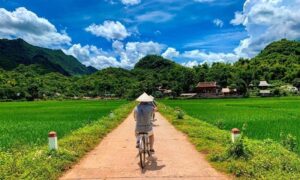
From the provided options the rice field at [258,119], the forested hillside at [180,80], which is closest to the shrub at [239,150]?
the rice field at [258,119]

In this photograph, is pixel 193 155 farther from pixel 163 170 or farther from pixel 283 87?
pixel 283 87

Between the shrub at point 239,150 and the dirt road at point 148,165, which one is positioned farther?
the shrub at point 239,150

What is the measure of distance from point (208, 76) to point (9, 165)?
11090cm

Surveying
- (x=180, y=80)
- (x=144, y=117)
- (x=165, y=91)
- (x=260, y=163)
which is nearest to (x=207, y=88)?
(x=180, y=80)

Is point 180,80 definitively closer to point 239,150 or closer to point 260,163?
point 239,150

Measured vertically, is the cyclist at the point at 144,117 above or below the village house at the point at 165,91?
below

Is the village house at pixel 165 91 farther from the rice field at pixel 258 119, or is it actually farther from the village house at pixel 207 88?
the rice field at pixel 258 119

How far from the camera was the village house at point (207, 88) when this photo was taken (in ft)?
360

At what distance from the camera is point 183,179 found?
804 cm

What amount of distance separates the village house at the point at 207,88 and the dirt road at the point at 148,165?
96.6 meters

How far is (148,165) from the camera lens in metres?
9.79

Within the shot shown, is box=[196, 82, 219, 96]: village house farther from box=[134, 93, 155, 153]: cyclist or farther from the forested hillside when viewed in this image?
box=[134, 93, 155, 153]: cyclist

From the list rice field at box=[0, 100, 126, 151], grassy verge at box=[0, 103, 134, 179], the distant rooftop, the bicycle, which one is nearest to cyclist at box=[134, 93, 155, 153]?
the bicycle

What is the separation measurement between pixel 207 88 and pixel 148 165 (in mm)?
102171
